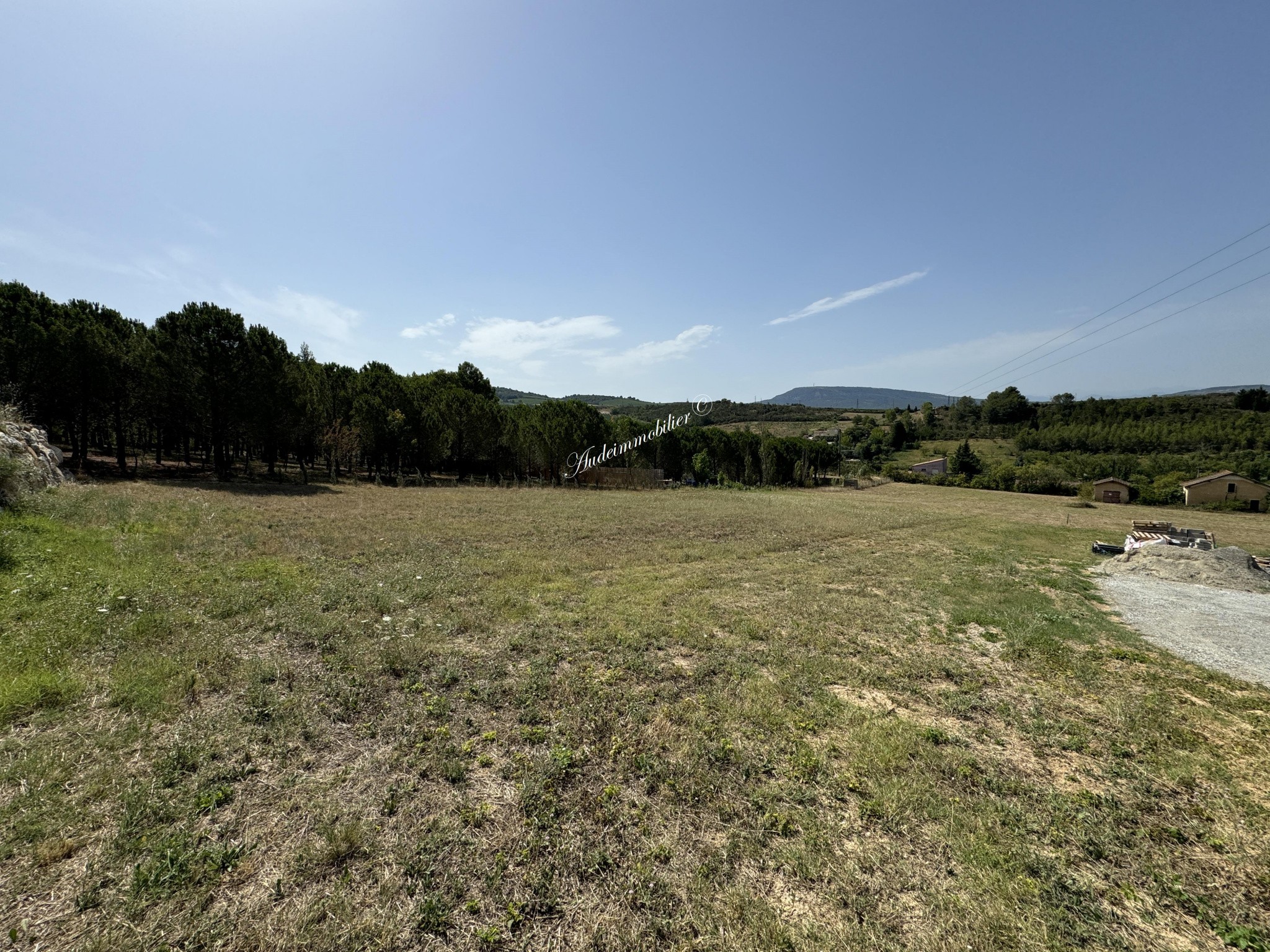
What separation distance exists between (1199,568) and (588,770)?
20918mm

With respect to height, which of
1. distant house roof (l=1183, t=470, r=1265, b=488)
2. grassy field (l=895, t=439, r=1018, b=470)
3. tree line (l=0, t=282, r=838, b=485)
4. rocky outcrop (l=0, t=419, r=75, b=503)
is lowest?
distant house roof (l=1183, t=470, r=1265, b=488)

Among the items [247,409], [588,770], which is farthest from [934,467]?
[247,409]

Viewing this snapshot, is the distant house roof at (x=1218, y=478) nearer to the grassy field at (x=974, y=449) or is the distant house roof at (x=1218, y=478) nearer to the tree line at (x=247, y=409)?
the grassy field at (x=974, y=449)

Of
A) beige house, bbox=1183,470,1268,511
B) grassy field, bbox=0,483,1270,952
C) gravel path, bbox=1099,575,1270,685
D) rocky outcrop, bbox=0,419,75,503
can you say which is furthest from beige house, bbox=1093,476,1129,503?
rocky outcrop, bbox=0,419,75,503

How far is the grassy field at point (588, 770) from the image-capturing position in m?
3.10

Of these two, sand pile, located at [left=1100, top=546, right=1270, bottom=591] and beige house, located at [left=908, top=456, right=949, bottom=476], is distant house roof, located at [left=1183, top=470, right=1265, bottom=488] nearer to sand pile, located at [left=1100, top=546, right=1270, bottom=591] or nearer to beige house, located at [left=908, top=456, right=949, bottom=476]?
beige house, located at [left=908, top=456, right=949, bottom=476]

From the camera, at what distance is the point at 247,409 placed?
28969 millimetres

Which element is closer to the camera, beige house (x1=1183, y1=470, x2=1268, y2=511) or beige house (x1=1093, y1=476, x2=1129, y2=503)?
beige house (x1=1183, y1=470, x2=1268, y2=511)

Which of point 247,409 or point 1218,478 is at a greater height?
point 247,409

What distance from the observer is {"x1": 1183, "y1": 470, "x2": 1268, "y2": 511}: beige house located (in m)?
44.9

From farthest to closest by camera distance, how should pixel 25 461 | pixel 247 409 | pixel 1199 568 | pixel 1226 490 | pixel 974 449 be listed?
pixel 974 449, pixel 1226 490, pixel 247 409, pixel 1199 568, pixel 25 461

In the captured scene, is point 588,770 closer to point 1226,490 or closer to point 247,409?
point 247,409

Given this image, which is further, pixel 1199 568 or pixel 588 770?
pixel 1199 568

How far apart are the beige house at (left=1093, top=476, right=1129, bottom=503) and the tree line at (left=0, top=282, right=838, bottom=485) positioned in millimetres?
42036
